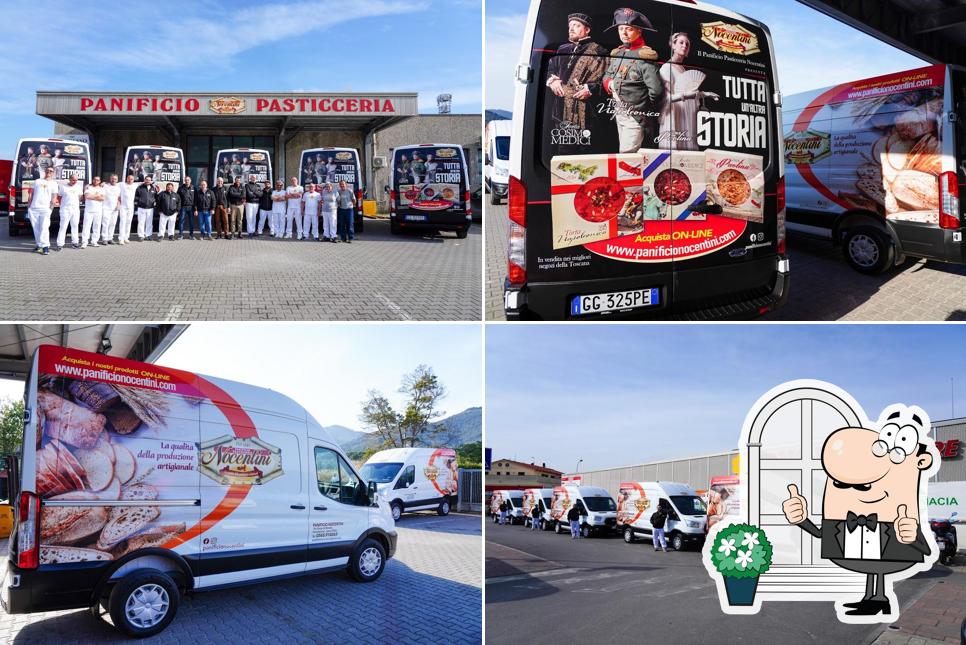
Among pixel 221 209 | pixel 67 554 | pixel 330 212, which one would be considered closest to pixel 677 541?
pixel 67 554

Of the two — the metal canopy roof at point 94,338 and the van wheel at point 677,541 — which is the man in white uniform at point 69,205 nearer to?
the metal canopy roof at point 94,338

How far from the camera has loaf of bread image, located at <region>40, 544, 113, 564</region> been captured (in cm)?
471

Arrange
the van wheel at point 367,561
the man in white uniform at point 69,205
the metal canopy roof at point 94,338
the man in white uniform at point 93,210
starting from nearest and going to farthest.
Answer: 1. the van wheel at point 367,561
2. the metal canopy roof at point 94,338
3. the man in white uniform at point 69,205
4. the man in white uniform at point 93,210

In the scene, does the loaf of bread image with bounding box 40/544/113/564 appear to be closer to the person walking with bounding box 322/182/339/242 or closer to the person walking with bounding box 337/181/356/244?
the person walking with bounding box 337/181/356/244

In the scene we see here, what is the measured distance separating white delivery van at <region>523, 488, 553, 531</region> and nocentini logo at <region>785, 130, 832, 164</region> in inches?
255

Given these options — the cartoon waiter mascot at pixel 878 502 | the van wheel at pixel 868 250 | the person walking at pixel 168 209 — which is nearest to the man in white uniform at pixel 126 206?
the person walking at pixel 168 209

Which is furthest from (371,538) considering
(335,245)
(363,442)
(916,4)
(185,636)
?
(363,442)

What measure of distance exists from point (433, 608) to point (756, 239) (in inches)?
161

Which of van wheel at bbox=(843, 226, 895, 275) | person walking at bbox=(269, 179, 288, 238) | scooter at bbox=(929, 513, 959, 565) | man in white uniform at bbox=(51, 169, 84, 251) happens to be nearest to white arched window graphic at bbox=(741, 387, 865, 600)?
scooter at bbox=(929, 513, 959, 565)

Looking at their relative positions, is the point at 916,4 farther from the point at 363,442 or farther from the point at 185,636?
the point at 363,442

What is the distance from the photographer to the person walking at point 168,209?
47.5ft

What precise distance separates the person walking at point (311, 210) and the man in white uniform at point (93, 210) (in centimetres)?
409

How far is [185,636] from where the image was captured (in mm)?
5195

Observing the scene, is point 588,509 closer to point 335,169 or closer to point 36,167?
point 335,169
